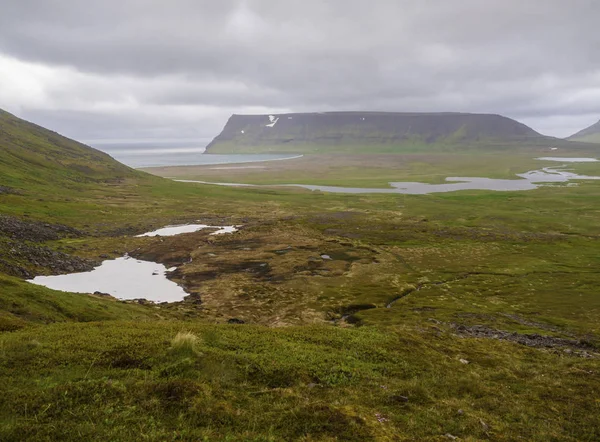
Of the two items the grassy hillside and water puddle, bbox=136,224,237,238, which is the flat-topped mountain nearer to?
the grassy hillside

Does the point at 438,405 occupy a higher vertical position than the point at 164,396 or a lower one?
lower

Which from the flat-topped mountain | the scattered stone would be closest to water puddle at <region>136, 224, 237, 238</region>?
the flat-topped mountain

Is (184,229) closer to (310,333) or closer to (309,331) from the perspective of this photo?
(309,331)

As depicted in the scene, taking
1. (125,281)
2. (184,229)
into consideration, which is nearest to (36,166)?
(184,229)

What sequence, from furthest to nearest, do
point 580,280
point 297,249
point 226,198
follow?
point 226,198 < point 297,249 < point 580,280

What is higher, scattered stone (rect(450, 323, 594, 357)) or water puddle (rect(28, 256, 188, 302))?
water puddle (rect(28, 256, 188, 302))

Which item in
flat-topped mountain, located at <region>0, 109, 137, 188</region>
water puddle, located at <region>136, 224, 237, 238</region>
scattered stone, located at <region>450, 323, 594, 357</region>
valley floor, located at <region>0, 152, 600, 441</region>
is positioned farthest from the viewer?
flat-topped mountain, located at <region>0, 109, 137, 188</region>

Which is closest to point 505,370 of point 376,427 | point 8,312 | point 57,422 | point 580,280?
point 376,427

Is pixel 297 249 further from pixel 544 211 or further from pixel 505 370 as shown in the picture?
pixel 544 211
